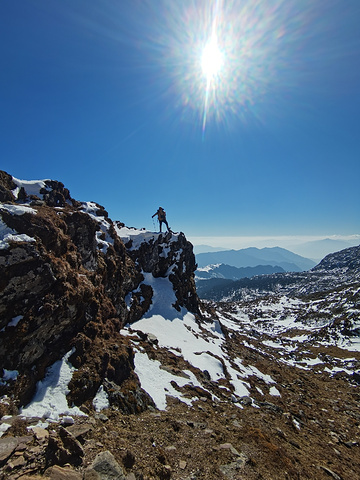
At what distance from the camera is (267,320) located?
458 feet

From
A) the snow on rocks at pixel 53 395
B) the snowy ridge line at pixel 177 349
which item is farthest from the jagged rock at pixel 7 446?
the snowy ridge line at pixel 177 349

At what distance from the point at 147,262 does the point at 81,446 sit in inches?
1671

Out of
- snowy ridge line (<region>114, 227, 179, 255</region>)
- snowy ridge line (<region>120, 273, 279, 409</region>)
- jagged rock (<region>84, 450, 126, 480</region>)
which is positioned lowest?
snowy ridge line (<region>120, 273, 279, 409</region>)

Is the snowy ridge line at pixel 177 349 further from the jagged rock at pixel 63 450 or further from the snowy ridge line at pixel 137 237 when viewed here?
the jagged rock at pixel 63 450

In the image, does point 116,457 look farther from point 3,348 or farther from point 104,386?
point 3,348

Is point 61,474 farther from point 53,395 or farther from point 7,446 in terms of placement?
point 53,395

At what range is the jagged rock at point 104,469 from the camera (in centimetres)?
789

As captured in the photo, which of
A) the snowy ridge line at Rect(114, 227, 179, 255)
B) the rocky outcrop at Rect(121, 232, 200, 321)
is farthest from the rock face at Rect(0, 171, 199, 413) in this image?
the snowy ridge line at Rect(114, 227, 179, 255)

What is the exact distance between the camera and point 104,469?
8234 millimetres

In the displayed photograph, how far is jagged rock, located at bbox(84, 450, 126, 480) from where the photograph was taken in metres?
7.89

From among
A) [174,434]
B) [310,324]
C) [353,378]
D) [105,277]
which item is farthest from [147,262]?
[310,324]

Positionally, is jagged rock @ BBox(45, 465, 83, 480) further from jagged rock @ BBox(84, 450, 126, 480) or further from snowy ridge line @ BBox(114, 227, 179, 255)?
snowy ridge line @ BBox(114, 227, 179, 255)

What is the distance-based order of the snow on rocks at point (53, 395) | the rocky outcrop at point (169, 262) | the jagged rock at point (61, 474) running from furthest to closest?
the rocky outcrop at point (169, 262), the snow on rocks at point (53, 395), the jagged rock at point (61, 474)

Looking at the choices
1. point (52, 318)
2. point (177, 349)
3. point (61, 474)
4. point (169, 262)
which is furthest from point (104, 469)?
point (169, 262)
